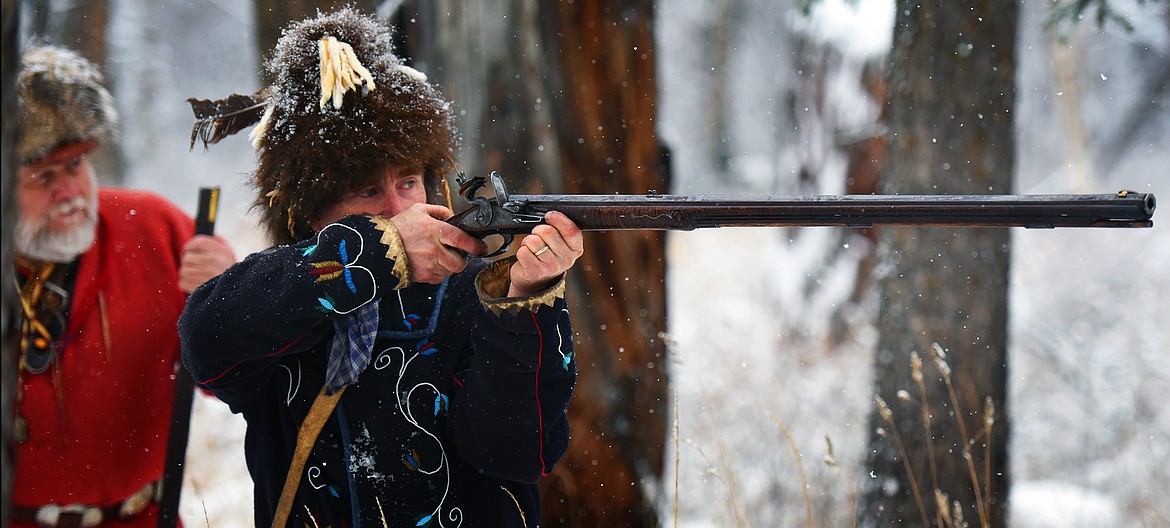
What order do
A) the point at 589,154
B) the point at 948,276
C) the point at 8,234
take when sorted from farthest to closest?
the point at 948,276 < the point at 589,154 < the point at 8,234

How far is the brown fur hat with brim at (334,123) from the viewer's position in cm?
249

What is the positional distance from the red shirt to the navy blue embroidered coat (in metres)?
1.09

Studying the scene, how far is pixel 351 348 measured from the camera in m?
2.34

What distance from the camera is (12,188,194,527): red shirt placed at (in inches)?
129

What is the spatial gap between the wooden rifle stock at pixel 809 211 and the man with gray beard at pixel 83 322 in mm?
1547

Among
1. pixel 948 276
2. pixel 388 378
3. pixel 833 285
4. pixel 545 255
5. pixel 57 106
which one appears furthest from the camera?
pixel 833 285

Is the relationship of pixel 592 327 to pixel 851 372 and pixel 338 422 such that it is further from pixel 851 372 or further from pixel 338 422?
pixel 851 372

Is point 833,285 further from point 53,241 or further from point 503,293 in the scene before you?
point 503,293

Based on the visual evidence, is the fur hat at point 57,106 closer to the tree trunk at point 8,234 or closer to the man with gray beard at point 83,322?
the man with gray beard at point 83,322

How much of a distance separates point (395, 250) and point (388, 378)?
371mm

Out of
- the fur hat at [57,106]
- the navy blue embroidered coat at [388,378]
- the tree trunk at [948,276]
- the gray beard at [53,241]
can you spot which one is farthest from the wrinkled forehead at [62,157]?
the tree trunk at [948,276]

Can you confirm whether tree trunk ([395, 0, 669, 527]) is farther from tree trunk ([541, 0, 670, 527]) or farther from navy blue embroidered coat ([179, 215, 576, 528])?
navy blue embroidered coat ([179, 215, 576, 528])

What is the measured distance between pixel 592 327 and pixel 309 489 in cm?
226

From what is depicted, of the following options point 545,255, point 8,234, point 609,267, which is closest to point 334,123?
point 545,255
